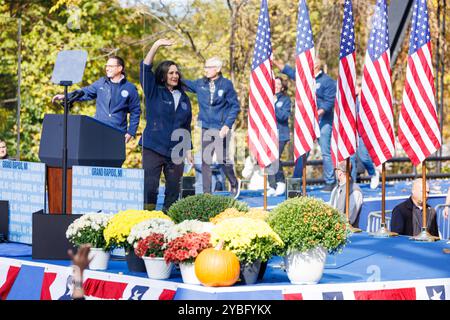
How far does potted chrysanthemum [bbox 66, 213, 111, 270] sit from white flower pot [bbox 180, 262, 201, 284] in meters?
1.25

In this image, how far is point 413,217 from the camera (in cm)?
1470

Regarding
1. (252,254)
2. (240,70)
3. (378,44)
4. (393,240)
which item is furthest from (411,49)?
(240,70)

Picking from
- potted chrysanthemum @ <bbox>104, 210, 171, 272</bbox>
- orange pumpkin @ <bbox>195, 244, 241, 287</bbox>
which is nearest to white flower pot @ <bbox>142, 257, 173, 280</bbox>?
potted chrysanthemum @ <bbox>104, 210, 171, 272</bbox>

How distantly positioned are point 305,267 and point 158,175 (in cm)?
500

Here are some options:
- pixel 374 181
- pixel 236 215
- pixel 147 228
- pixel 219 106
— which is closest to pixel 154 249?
pixel 147 228

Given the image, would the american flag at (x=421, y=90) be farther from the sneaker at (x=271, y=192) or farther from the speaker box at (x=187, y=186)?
the sneaker at (x=271, y=192)

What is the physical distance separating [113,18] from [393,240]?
1653cm

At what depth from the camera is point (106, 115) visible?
15.4 meters

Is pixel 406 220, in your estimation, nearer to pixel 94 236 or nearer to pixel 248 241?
pixel 94 236

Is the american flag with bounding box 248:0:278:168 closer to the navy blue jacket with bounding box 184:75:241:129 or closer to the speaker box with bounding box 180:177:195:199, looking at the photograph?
the navy blue jacket with bounding box 184:75:241:129

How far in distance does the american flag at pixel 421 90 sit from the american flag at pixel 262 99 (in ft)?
7.27

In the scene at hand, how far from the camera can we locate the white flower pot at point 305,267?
1070 cm

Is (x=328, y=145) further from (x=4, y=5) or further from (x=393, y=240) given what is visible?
(x=4, y=5)
